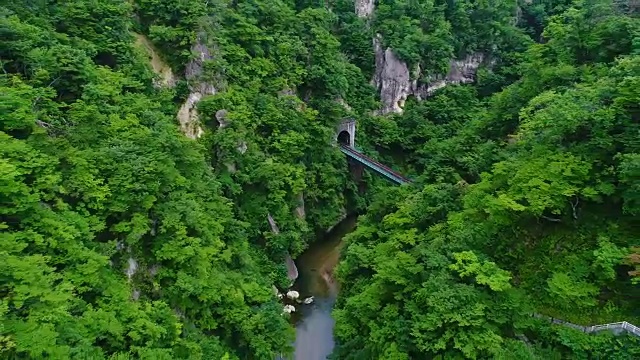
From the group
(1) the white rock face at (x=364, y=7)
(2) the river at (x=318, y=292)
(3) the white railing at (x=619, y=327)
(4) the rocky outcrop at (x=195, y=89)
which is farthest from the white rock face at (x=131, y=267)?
(1) the white rock face at (x=364, y=7)

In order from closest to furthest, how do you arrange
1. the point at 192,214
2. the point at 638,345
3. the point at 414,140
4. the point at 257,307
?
the point at 638,345, the point at 192,214, the point at 257,307, the point at 414,140

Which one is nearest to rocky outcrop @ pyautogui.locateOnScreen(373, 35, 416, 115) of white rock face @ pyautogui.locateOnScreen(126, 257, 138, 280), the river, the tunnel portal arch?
the tunnel portal arch

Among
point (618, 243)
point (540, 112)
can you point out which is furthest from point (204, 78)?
point (618, 243)

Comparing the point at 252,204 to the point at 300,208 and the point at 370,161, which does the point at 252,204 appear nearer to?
the point at 300,208

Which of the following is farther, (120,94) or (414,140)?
(414,140)

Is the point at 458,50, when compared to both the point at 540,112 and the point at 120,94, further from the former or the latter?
the point at 120,94

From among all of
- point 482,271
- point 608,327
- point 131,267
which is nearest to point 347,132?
point 131,267
